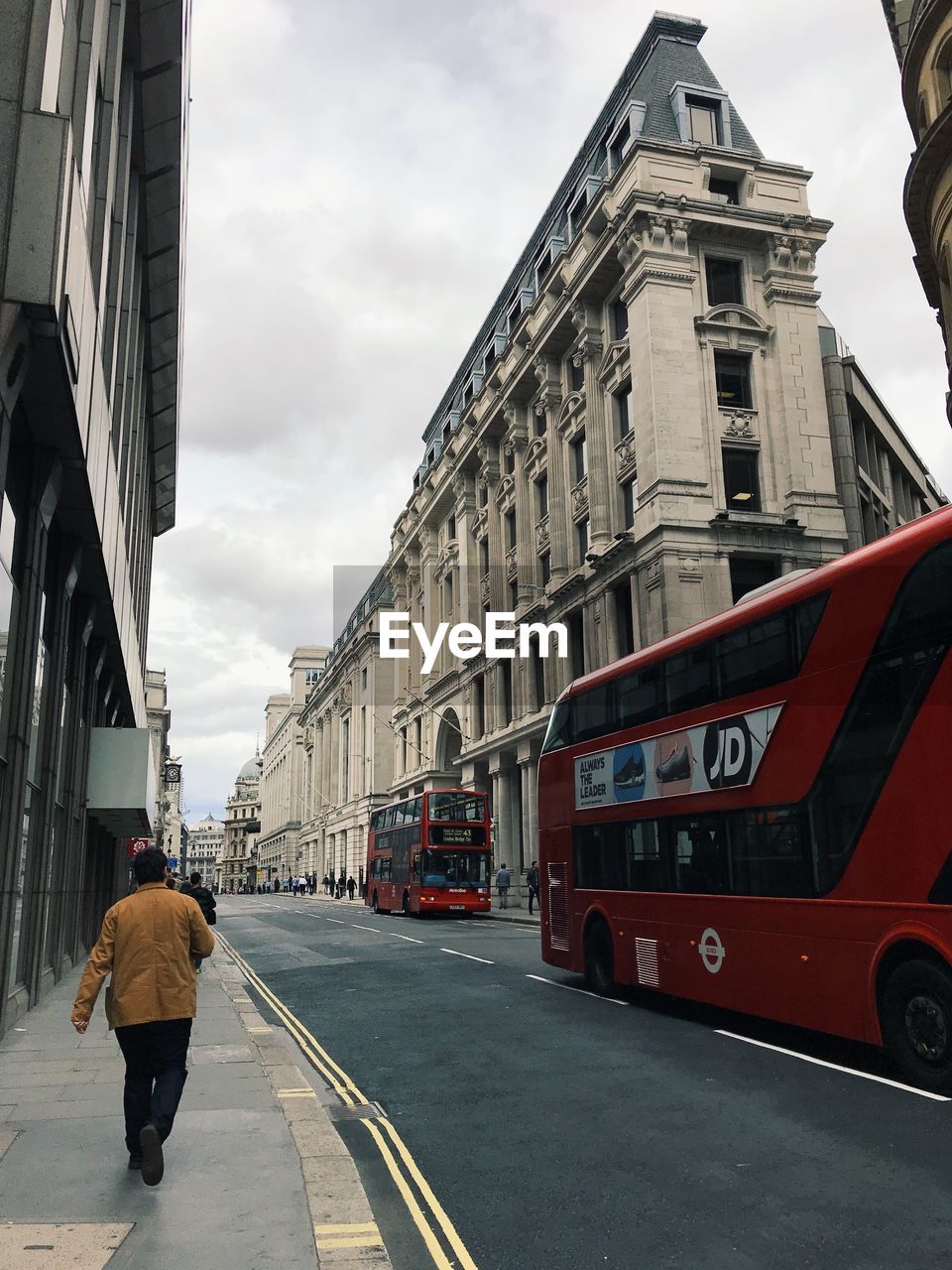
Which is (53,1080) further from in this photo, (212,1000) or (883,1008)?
(883,1008)

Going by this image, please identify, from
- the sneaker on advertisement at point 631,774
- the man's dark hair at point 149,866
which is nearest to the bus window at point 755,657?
the sneaker on advertisement at point 631,774

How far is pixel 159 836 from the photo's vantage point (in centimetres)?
8975

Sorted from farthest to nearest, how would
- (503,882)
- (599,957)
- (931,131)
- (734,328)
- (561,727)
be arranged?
(503,882), (734,328), (931,131), (561,727), (599,957)

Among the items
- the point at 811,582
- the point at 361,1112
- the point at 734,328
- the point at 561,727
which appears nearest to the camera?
the point at 361,1112

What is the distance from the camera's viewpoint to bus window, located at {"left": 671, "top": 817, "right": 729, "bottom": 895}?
1086 centimetres

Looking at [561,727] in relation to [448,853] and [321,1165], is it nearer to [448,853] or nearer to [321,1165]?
[321,1165]

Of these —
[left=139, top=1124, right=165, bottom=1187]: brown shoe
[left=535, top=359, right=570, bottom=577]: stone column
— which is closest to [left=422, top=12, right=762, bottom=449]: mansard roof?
[left=535, top=359, right=570, bottom=577]: stone column

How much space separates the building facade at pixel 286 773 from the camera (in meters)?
128

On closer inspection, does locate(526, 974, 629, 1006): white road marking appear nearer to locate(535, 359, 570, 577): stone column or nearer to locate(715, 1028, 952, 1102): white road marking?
locate(715, 1028, 952, 1102): white road marking

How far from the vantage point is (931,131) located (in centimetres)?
2209

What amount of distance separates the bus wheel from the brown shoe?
350 inches

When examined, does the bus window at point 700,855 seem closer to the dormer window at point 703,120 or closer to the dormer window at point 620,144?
the dormer window at point 620,144

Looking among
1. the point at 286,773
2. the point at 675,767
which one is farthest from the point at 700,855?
the point at 286,773

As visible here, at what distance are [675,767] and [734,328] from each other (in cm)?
2553
